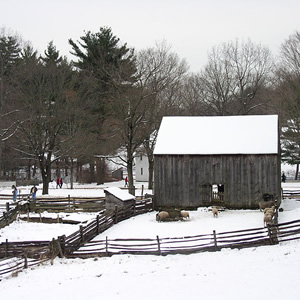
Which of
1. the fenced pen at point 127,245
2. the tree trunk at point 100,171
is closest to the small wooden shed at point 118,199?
the fenced pen at point 127,245

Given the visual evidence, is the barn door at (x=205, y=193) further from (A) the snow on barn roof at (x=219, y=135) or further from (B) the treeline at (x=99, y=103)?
(B) the treeline at (x=99, y=103)

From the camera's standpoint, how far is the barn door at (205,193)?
31.0 m

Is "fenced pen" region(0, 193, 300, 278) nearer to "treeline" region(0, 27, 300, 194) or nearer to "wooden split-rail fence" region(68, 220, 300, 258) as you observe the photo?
"wooden split-rail fence" region(68, 220, 300, 258)

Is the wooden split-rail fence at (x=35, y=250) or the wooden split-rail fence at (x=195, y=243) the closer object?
the wooden split-rail fence at (x=35, y=250)

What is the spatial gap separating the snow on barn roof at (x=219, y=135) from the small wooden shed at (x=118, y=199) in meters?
3.69

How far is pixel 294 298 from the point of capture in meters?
13.5

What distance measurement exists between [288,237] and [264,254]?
8.48 ft

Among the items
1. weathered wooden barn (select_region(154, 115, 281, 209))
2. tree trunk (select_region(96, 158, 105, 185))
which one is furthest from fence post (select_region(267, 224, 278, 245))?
tree trunk (select_region(96, 158, 105, 185))

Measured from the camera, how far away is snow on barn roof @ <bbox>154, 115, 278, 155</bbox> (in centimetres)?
3130

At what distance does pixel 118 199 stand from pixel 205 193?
5.84m

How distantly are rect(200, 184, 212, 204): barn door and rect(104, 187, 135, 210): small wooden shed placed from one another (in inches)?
180

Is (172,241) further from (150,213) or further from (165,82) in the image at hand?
(165,82)

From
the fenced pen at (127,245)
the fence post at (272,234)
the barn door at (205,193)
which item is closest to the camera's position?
the fence post at (272,234)

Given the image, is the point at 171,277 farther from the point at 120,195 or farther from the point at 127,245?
the point at 120,195
